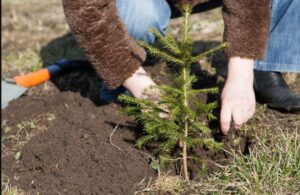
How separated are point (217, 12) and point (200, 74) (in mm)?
1932

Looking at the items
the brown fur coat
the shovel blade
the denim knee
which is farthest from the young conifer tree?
the shovel blade

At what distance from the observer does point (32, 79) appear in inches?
168

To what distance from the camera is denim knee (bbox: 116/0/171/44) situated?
3.26 meters

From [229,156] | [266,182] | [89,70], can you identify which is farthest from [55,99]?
[266,182]

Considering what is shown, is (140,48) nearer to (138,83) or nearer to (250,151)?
(138,83)

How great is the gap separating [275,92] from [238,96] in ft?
2.68

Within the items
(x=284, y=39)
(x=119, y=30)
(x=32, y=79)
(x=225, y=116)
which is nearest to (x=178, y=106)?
(x=225, y=116)

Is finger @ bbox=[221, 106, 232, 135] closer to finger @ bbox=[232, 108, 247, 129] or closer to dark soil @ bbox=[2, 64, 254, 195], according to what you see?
finger @ bbox=[232, 108, 247, 129]

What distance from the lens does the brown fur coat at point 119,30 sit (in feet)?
9.04

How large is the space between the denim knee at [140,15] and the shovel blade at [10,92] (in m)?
1.35

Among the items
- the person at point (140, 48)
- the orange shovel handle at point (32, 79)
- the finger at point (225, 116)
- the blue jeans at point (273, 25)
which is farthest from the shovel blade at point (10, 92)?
the finger at point (225, 116)

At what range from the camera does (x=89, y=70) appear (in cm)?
457

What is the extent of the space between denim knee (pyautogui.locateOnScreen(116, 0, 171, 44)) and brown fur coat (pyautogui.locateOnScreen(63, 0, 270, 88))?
1.27ft

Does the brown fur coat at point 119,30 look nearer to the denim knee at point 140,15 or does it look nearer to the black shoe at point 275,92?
the denim knee at point 140,15
